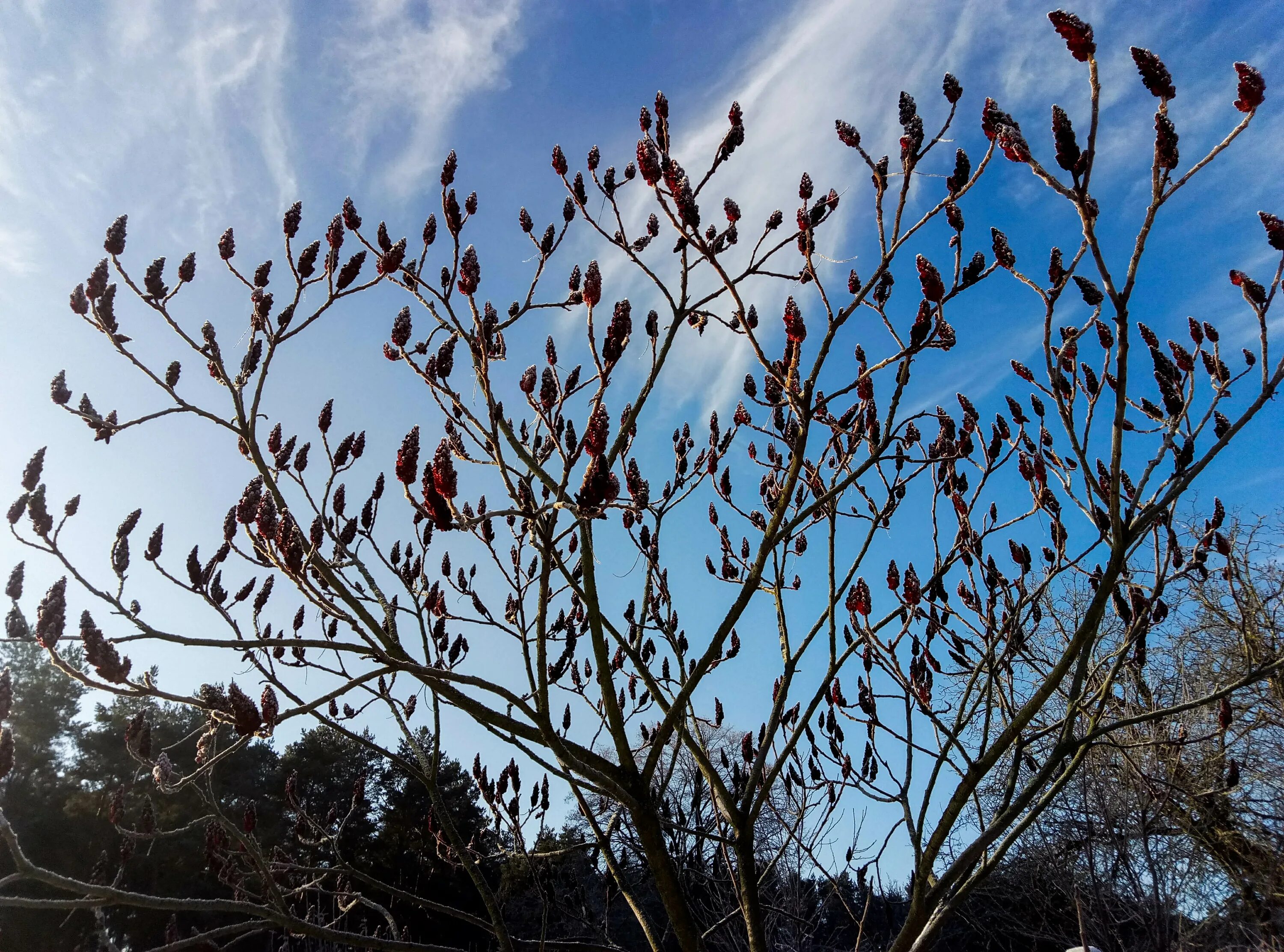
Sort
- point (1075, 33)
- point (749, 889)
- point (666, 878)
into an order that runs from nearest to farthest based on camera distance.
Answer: point (1075, 33)
point (666, 878)
point (749, 889)

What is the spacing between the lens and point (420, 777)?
339cm

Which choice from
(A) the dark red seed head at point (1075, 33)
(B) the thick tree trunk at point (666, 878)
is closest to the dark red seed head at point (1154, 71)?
(A) the dark red seed head at point (1075, 33)

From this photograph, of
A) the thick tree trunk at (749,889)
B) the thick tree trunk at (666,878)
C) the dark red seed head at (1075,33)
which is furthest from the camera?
the thick tree trunk at (749,889)

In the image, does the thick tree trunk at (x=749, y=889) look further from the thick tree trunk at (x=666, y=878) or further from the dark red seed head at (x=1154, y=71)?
the dark red seed head at (x=1154, y=71)

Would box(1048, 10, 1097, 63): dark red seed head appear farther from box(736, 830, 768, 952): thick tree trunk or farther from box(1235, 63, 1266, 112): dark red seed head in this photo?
box(736, 830, 768, 952): thick tree trunk

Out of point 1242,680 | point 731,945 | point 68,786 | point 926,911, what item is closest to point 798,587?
point 926,911

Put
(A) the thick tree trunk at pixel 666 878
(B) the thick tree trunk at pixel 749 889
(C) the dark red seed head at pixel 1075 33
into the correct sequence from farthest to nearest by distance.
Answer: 1. (B) the thick tree trunk at pixel 749 889
2. (A) the thick tree trunk at pixel 666 878
3. (C) the dark red seed head at pixel 1075 33

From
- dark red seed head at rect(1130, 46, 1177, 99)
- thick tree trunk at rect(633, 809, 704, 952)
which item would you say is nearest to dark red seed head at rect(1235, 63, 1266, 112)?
dark red seed head at rect(1130, 46, 1177, 99)

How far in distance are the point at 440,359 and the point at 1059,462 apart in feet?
8.02

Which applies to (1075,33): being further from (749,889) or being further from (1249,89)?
(749,889)

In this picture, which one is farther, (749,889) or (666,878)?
(749,889)

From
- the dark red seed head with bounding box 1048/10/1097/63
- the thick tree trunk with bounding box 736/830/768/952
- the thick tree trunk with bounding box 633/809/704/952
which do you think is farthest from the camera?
the thick tree trunk with bounding box 736/830/768/952

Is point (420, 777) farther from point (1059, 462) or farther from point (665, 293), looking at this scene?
point (1059, 462)

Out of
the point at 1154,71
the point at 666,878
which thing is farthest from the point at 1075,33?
the point at 666,878
